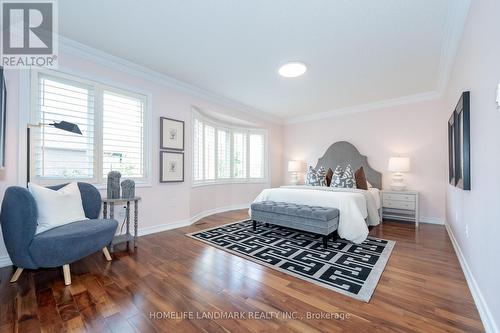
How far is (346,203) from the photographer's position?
3.07 meters

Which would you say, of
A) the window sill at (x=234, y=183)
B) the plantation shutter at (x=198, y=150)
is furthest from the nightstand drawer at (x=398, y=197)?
the plantation shutter at (x=198, y=150)

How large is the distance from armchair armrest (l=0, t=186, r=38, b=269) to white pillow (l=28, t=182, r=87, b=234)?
0.16m

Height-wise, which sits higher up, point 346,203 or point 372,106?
point 372,106

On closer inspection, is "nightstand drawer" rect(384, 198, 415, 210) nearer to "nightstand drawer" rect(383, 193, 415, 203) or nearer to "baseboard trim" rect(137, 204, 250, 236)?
"nightstand drawer" rect(383, 193, 415, 203)

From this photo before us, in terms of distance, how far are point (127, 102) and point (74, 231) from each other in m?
1.99

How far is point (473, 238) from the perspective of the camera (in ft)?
6.12

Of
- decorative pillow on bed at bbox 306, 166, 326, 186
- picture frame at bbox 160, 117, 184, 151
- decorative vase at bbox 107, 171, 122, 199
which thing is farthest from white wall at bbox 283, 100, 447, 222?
decorative vase at bbox 107, 171, 122, 199

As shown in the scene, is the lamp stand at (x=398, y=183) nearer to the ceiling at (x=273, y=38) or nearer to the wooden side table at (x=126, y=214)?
the ceiling at (x=273, y=38)

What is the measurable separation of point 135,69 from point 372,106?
457 cm

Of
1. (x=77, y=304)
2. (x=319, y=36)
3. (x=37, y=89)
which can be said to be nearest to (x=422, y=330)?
(x=77, y=304)

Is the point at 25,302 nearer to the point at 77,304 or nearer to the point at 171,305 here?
the point at 77,304

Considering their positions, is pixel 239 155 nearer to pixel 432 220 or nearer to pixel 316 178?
pixel 316 178

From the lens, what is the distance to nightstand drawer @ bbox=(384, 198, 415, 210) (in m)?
4.03

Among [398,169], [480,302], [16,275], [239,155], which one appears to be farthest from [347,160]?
[16,275]
